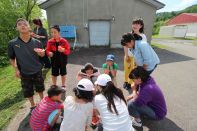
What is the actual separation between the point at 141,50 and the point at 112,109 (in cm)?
195

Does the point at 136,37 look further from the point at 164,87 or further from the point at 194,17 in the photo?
the point at 194,17

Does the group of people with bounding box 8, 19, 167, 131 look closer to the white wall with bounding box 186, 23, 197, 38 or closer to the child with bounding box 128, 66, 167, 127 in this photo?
the child with bounding box 128, 66, 167, 127

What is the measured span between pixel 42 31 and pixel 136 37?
12.6 feet

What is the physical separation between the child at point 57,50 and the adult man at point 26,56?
71 centimetres

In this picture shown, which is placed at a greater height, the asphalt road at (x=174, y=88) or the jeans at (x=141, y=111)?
the jeans at (x=141, y=111)

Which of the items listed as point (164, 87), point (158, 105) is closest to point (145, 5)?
point (164, 87)

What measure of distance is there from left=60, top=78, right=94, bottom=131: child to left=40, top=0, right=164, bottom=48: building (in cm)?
1101

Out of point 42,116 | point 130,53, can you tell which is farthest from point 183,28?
point 42,116

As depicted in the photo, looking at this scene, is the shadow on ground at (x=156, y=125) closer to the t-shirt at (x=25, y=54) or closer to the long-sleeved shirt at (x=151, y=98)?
the long-sleeved shirt at (x=151, y=98)

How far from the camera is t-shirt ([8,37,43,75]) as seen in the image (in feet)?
13.5

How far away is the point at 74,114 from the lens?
9.64ft

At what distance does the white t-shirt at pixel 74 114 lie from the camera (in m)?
2.94

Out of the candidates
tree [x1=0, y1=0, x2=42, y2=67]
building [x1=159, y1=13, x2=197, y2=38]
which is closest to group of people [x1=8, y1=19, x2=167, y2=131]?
tree [x1=0, y1=0, x2=42, y2=67]

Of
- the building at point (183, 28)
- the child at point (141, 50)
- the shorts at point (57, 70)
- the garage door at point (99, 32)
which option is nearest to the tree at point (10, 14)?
the garage door at point (99, 32)
